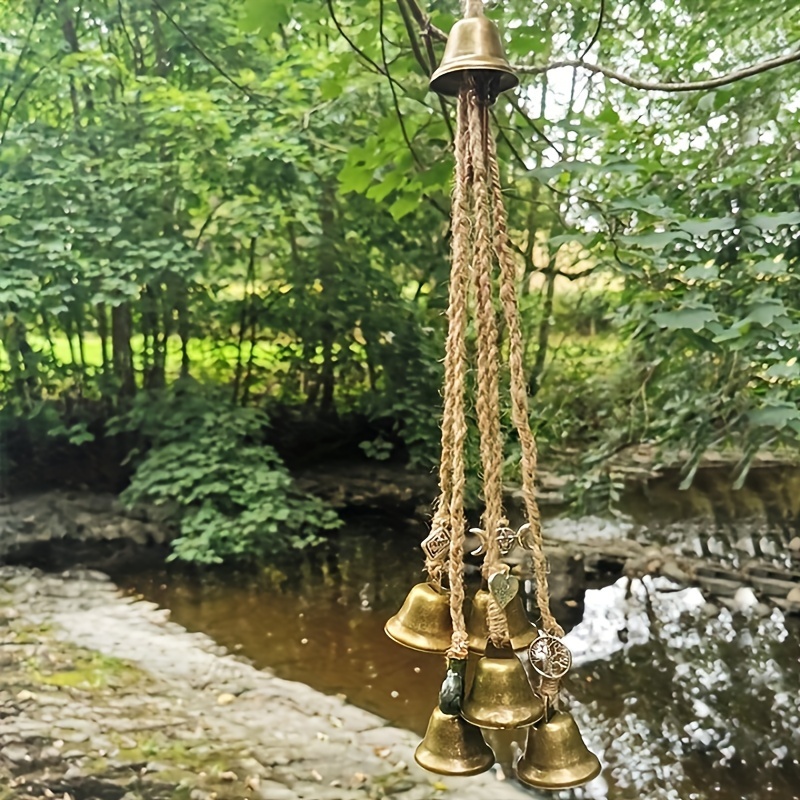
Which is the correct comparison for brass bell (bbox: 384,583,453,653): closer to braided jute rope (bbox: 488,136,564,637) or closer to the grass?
braided jute rope (bbox: 488,136,564,637)

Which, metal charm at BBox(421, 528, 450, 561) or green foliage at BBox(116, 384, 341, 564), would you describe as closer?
metal charm at BBox(421, 528, 450, 561)

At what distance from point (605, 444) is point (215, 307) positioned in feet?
3.73

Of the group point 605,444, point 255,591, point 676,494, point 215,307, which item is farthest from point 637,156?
point 255,591

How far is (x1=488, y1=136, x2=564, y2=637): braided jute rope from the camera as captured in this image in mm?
499

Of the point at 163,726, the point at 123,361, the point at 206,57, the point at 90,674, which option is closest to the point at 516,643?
the point at 206,57

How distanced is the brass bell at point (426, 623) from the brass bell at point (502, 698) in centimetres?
5

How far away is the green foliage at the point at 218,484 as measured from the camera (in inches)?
74.1

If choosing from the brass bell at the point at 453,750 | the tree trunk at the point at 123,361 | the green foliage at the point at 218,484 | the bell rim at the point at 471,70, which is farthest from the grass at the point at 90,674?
the bell rim at the point at 471,70

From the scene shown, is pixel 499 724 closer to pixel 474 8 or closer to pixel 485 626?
pixel 485 626

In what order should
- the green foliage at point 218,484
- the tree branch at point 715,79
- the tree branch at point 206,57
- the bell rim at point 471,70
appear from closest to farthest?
the bell rim at point 471,70
the tree branch at point 715,79
the tree branch at point 206,57
the green foliage at point 218,484

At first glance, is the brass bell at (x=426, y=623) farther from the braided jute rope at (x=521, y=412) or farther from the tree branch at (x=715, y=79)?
the tree branch at (x=715, y=79)

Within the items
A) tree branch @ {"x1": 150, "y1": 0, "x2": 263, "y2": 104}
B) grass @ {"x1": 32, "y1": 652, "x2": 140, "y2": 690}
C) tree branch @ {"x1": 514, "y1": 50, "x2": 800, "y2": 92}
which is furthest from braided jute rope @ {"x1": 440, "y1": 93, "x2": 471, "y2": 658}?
grass @ {"x1": 32, "y1": 652, "x2": 140, "y2": 690}

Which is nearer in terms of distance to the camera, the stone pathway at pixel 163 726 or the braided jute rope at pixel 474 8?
A: the braided jute rope at pixel 474 8

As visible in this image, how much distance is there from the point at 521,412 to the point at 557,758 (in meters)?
0.25
